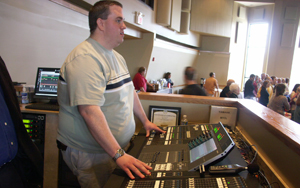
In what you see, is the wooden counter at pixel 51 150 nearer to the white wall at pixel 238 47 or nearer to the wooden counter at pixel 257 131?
the wooden counter at pixel 257 131

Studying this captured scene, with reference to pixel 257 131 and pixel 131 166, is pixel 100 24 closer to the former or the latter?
pixel 131 166

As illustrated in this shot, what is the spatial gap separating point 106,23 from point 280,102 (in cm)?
396

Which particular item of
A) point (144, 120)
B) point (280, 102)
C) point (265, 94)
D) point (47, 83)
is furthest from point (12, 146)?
point (265, 94)

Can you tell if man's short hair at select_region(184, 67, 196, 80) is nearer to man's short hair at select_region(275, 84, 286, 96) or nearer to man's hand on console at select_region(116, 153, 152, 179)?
man's short hair at select_region(275, 84, 286, 96)

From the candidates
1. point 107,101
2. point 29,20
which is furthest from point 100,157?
point 29,20

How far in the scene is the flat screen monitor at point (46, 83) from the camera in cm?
231

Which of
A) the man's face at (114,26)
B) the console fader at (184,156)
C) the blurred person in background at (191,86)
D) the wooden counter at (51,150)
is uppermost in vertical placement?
the man's face at (114,26)

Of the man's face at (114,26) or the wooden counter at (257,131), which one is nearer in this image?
the wooden counter at (257,131)

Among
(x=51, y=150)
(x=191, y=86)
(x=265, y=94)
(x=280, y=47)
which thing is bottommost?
(x=51, y=150)

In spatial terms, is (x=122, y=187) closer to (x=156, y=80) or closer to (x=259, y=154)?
(x=259, y=154)

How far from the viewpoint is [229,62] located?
11.8 m

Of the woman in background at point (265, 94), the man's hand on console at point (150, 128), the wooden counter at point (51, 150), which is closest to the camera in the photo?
the man's hand on console at point (150, 128)

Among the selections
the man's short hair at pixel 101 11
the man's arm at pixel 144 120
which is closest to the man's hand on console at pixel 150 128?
the man's arm at pixel 144 120

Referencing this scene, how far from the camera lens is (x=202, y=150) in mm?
1024
